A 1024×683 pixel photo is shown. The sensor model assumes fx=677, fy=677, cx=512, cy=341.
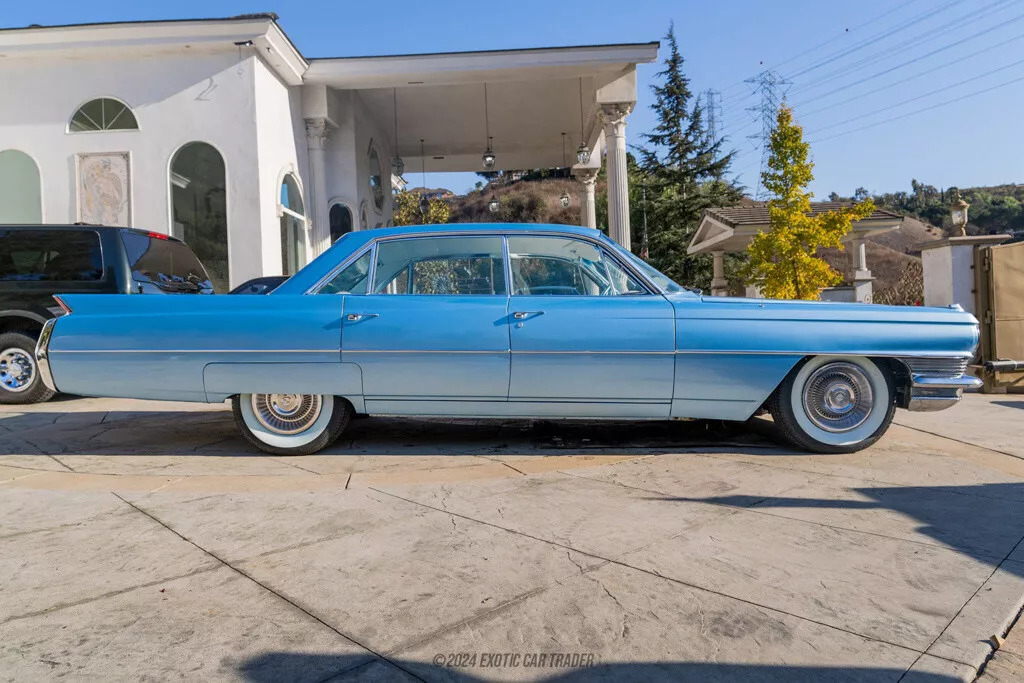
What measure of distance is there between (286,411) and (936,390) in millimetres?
4121

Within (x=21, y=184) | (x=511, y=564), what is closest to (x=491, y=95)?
(x=21, y=184)

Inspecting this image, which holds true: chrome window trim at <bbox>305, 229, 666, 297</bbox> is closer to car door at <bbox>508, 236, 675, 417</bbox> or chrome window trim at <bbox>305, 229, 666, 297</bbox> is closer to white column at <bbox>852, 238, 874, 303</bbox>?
car door at <bbox>508, 236, 675, 417</bbox>

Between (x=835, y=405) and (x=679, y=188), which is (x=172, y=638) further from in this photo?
(x=679, y=188)

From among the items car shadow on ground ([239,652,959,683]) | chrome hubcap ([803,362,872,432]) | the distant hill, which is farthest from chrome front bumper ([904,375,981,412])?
the distant hill

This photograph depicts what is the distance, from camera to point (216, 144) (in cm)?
1127

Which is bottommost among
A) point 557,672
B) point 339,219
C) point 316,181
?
point 557,672

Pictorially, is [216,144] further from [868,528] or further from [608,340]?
[868,528]

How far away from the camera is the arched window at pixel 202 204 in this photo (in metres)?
11.3

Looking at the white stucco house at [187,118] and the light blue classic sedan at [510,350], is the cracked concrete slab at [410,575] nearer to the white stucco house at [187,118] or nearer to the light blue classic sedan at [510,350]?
the light blue classic sedan at [510,350]

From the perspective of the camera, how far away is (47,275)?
691cm

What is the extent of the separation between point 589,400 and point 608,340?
1.30ft

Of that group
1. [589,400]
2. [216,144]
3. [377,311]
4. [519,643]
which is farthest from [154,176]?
[519,643]

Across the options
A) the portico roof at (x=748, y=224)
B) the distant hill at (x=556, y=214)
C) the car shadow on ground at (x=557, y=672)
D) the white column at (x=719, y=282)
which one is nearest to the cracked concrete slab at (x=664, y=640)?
the car shadow on ground at (x=557, y=672)

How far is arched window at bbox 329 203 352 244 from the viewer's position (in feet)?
47.4
